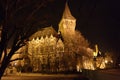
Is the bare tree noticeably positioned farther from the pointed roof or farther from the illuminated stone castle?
the pointed roof

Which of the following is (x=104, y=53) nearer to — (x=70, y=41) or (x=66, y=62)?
(x=70, y=41)

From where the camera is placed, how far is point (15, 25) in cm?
677

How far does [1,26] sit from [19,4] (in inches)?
33.3

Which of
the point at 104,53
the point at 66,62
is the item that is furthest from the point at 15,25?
the point at 104,53

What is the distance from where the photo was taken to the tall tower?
9878cm

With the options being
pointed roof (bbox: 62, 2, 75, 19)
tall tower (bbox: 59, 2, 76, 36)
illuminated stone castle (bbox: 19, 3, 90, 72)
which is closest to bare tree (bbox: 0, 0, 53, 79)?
illuminated stone castle (bbox: 19, 3, 90, 72)

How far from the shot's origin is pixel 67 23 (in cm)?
10019

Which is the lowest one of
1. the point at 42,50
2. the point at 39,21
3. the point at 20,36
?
the point at 20,36

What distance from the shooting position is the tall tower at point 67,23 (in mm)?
98781

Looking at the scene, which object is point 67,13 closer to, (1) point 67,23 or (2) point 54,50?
(1) point 67,23

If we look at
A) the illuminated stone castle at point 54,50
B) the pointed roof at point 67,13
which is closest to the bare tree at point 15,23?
the illuminated stone castle at point 54,50

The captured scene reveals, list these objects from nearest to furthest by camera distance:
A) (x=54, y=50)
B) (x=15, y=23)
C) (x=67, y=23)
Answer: (x=15, y=23) < (x=54, y=50) < (x=67, y=23)

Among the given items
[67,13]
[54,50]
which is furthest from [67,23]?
[54,50]

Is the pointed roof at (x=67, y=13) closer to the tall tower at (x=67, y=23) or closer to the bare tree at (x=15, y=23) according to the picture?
the tall tower at (x=67, y=23)
